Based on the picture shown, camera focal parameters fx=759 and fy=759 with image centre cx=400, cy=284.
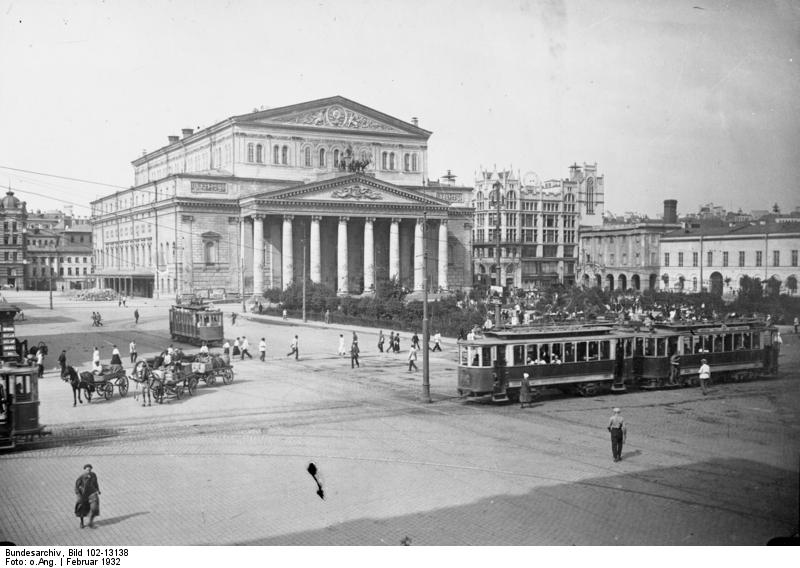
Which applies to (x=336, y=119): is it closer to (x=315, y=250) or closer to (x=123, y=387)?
(x=315, y=250)

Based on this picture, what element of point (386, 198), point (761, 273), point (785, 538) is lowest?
point (785, 538)

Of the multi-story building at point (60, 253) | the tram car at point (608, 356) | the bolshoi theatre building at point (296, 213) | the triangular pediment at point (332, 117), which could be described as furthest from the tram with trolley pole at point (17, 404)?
the multi-story building at point (60, 253)

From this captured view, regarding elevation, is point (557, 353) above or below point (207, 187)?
below

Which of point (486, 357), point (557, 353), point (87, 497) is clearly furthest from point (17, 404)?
point (557, 353)

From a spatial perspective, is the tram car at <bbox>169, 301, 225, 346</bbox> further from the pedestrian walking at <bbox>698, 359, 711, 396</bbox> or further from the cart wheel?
the pedestrian walking at <bbox>698, 359, 711, 396</bbox>

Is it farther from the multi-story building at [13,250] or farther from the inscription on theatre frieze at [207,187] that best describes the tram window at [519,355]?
the inscription on theatre frieze at [207,187]

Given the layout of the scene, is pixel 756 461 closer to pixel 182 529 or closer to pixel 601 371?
pixel 601 371

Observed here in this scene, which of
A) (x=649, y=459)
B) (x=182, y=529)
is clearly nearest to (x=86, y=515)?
(x=182, y=529)
